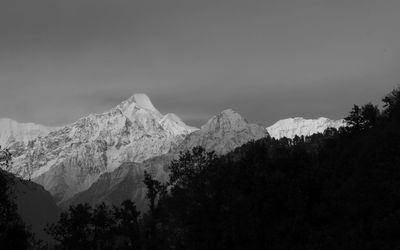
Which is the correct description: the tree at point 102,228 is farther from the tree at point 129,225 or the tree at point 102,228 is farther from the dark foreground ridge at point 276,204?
the dark foreground ridge at point 276,204

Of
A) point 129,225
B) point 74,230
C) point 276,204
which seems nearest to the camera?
point 276,204

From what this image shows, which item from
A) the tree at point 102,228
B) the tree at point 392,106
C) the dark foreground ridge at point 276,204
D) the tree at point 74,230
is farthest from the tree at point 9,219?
the tree at point 392,106

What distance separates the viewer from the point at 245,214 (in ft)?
238

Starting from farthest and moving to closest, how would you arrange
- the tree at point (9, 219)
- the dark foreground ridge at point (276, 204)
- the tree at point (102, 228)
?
the tree at point (102, 228), the dark foreground ridge at point (276, 204), the tree at point (9, 219)

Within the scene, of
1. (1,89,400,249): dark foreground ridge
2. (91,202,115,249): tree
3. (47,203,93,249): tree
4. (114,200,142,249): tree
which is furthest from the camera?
(91,202,115,249): tree

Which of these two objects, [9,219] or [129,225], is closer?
[9,219]

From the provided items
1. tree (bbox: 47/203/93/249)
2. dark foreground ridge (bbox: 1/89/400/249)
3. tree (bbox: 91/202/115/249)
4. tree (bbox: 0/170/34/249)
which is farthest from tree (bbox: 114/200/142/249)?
tree (bbox: 0/170/34/249)

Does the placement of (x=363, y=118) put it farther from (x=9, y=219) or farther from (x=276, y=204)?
(x=9, y=219)

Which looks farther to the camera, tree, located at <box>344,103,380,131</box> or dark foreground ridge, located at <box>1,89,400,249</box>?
tree, located at <box>344,103,380,131</box>

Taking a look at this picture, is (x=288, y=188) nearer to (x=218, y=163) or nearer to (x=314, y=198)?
(x=314, y=198)

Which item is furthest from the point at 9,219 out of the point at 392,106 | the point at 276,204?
the point at 392,106

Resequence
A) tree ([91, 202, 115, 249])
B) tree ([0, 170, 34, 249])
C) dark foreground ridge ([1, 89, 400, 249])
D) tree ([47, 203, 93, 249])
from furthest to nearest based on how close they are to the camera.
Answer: tree ([91, 202, 115, 249]) → tree ([47, 203, 93, 249]) → dark foreground ridge ([1, 89, 400, 249]) → tree ([0, 170, 34, 249])

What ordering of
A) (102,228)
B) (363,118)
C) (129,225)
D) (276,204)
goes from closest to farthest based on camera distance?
(276,204), (129,225), (102,228), (363,118)

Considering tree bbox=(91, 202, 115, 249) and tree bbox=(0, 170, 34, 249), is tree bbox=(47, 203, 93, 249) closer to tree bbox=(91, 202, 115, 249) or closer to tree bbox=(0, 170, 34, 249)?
tree bbox=(91, 202, 115, 249)
